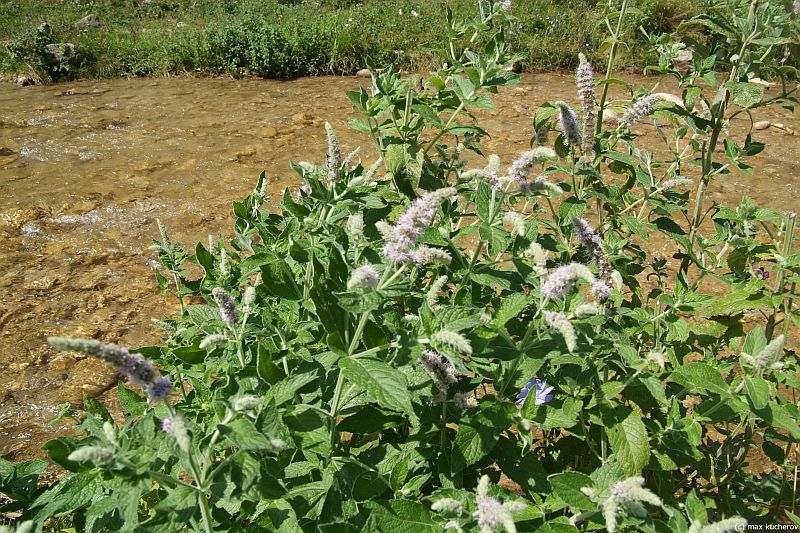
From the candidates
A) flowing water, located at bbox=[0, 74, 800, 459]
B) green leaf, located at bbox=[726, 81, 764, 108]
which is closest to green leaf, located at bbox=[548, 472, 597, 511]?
green leaf, located at bbox=[726, 81, 764, 108]

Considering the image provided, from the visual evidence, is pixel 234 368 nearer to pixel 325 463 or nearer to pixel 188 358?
pixel 188 358

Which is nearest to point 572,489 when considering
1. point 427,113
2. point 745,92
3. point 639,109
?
point 427,113

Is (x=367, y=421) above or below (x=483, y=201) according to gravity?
below

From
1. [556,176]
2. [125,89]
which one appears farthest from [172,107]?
[556,176]

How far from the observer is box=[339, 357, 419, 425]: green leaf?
44.0 inches

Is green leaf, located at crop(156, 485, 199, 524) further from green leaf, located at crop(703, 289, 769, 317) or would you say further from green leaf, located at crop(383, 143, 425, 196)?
green leaf, located at crop(703, 289, 769, 317)

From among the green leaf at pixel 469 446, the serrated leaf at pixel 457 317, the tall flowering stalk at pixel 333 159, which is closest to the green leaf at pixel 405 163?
the tall flowering stalk at pixel 333 159

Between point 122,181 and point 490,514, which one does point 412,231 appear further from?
point 122,181

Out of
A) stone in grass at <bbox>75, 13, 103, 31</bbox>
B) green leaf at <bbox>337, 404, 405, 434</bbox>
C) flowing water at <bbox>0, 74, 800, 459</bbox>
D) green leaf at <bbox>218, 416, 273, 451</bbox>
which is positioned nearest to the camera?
green leaf at <bbox>218, 416, 273, 451</bbox>

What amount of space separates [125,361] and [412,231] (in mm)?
559

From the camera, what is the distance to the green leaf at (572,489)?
3.97ft

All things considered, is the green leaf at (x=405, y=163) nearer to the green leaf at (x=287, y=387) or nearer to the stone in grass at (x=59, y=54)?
the green leaf at (x=287, y=387)

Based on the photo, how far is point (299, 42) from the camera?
8641 millimetres

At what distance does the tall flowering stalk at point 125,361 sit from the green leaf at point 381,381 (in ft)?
1.12
